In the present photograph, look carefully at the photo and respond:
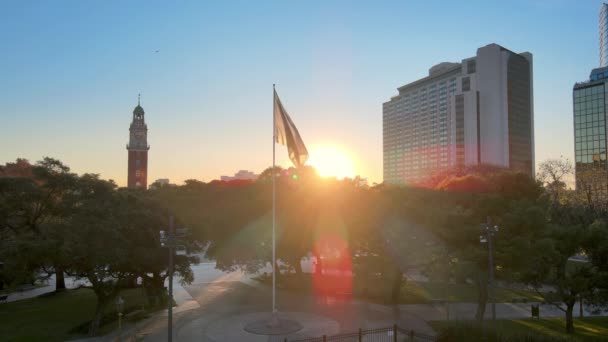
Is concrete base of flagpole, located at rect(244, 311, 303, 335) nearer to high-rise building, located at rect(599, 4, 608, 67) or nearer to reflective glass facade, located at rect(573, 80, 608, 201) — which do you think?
reflective glass facade, located at rect(573, 80, 608, 201)

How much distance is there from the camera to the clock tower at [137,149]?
109188mm

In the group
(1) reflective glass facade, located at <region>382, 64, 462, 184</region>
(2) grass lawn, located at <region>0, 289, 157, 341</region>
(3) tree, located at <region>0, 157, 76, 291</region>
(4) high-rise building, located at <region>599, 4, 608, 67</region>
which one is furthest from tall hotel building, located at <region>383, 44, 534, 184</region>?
(3) tree, located at <region>0, 157, 76, 291</region>

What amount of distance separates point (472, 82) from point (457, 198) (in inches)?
4784

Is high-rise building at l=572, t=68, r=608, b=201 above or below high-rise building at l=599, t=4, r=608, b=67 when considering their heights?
below

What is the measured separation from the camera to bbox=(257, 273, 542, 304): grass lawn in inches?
1421

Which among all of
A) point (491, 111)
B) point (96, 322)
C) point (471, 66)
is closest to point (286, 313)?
point (96, 322)

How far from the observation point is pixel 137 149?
109 metres

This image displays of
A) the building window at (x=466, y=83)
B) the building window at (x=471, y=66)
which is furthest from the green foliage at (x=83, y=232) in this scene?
the building window at (x=471, y=66)

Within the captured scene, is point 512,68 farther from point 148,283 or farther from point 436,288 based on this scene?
point 148,283

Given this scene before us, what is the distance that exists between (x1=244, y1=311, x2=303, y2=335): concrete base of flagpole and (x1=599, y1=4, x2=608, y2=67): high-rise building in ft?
550

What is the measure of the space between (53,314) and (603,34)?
184 m

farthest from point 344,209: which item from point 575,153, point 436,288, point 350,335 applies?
point 575,153

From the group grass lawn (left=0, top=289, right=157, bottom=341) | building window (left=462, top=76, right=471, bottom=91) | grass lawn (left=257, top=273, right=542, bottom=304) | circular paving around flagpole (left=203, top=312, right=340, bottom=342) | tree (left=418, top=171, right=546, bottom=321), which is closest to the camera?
circular paving around flagpole (left=203, top=312, right=340, bottom=342)

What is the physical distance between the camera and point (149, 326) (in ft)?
89.4
